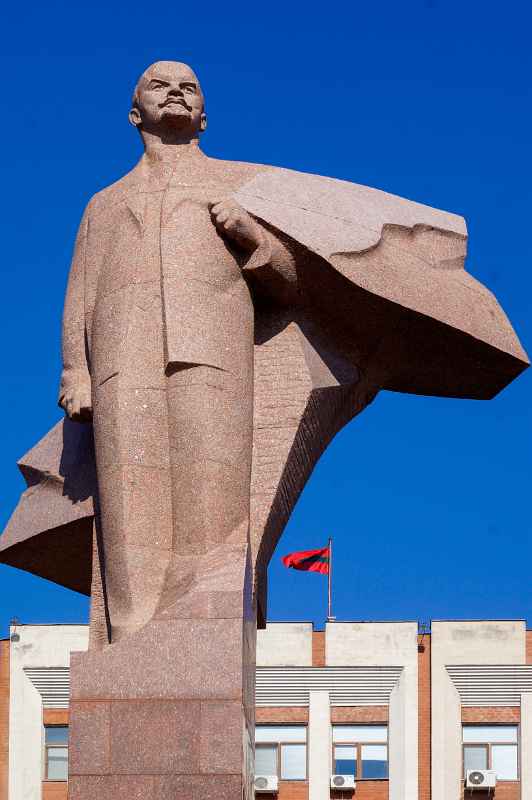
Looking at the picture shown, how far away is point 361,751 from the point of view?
2939 cm

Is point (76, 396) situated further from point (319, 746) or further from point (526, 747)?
point (526, 747)

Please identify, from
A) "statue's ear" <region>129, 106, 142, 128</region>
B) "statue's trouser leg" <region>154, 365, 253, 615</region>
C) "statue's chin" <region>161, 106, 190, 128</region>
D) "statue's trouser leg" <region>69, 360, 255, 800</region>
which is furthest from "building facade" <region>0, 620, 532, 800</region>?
"statue's trouser leg" <region>69, 360, 255, 800</region>

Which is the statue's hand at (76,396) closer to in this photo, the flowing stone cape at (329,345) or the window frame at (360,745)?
the flowing stone cape at (329,345)

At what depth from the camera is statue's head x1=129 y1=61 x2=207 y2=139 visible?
12500 mm

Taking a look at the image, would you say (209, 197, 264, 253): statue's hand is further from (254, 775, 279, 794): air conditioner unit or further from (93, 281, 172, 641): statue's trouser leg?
(254, 775, 279, 794): air conditioner unit

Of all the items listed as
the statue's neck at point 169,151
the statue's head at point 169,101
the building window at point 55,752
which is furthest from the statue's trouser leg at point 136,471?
the building window at point 55,752

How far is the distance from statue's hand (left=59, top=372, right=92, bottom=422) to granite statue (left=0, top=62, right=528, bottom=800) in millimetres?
13

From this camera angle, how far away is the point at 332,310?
1247 centimetres

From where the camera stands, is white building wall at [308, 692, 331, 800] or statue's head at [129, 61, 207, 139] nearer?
statue's head at [129, 61, 207, 139]

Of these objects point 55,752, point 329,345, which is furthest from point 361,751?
point 329,345

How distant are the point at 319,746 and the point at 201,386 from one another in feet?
60.3

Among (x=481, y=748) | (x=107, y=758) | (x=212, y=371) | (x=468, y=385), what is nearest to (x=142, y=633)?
(x=107, y=758)

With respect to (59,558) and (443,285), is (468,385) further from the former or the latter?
(59,558)

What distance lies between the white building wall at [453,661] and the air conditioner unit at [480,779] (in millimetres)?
253
